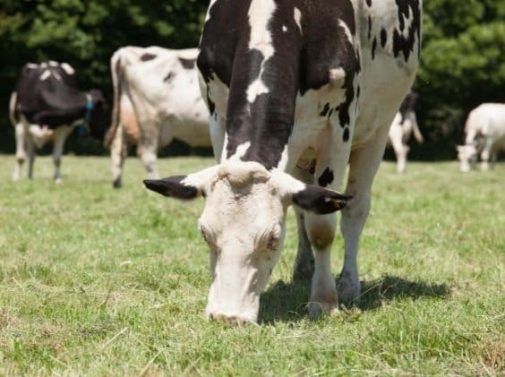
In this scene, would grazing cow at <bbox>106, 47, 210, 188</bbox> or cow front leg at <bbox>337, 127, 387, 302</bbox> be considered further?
grazing cow at <bbox>106, 47, 210, 188</bbox>

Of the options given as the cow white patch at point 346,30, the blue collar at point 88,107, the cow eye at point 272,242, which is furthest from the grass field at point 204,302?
the blue collar at point 88,107

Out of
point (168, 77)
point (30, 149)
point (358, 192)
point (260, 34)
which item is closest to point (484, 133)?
point (30, 149)

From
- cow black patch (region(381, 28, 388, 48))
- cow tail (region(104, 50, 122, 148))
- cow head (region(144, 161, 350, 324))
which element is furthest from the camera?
cow tail (region(104, 50, 122, 148))

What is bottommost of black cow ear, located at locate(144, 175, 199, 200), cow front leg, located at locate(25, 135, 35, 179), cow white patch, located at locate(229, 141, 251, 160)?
cow front leg, located at locate(25, 135, 35, 179)

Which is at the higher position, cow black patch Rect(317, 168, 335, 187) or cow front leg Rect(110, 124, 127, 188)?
cow black patch Rect(317, 168, 335, 187)

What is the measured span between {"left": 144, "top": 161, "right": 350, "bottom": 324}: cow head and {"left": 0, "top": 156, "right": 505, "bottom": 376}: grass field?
0.14 metres

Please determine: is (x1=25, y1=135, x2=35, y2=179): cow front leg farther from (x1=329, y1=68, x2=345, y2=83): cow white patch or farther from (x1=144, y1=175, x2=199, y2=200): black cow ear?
(x1=144, y1=175, x2=199, y2=200): black cow ear

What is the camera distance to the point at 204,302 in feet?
16.8

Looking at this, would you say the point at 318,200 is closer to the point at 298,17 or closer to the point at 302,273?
the point at 298,17

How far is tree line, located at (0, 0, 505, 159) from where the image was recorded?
29.8 metres

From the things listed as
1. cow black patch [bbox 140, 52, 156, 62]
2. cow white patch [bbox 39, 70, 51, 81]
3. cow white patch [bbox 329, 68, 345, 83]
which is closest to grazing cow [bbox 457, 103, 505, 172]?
cow white patch [bbox 39, 70, 51, 81]

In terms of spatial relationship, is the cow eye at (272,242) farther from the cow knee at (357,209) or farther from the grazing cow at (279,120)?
the cow knee at (357,209)

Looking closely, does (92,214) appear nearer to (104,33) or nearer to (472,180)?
(472,180)

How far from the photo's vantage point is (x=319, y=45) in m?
4.75
